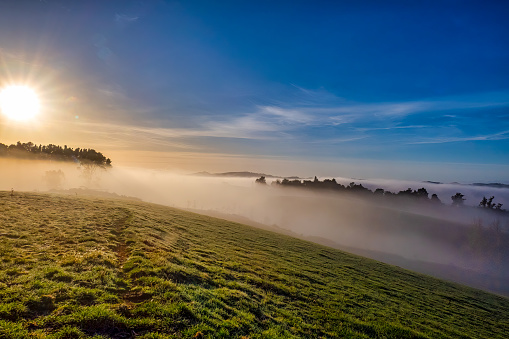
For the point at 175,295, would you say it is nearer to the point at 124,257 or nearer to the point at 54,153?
the point at 124,257

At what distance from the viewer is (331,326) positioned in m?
15.1

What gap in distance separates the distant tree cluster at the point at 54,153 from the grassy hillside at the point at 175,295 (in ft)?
519

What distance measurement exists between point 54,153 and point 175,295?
719 ft

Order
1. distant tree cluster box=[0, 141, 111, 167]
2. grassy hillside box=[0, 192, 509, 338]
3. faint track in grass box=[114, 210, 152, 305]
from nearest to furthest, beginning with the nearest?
grassy hillside box=[0, 192, 509, 338] → faint track in grass box=[114, 210, 152, 305] → distant tree cluster box=[0, 141, 111, 167]

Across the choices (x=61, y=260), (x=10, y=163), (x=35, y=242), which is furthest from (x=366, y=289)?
(x=10, y=163)

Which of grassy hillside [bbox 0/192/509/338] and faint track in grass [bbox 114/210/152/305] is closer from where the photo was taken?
grassy hillside [bbox 0/192/509/338]

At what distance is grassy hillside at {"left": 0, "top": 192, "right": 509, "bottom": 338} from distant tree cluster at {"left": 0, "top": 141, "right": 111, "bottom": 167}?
519 ft

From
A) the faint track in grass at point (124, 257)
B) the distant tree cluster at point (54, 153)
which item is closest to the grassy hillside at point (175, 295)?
the faint track in grass at point (124, 257)

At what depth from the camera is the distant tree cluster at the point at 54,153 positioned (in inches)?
6403

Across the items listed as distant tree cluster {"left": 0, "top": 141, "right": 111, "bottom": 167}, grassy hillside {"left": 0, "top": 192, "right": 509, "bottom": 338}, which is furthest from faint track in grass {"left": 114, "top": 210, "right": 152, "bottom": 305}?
distant tree cluster {"left": 0, "top": 141, "right": 111, "bottom": 167}

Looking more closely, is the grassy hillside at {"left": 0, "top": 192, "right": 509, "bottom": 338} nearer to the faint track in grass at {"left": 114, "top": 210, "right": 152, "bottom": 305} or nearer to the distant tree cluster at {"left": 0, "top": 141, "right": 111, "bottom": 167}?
the faint track in grass at {"left": 114, "top": 210, "right": 152, "bottom": 305}

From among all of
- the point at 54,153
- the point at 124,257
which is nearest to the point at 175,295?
the point at 124,257

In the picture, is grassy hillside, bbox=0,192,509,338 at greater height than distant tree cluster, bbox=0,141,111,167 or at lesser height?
lesser

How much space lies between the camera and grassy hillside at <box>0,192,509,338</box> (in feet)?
33.6
